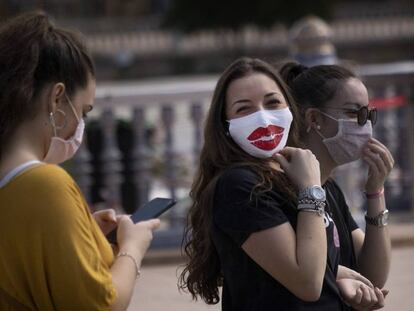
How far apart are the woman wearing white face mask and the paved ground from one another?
2.93 metres

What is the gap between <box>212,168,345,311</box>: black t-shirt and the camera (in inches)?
110

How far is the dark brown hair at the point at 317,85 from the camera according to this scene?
10.9 feet

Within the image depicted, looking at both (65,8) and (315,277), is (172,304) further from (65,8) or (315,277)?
(65,8)

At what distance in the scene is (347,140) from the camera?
3.30 metres

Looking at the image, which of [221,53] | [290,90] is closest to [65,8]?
[221,53]

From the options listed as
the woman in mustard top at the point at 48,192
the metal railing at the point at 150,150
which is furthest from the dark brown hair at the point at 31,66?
the metal railing at the point at 150,150

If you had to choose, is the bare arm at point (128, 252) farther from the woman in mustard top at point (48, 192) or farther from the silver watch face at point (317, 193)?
the silver watch face at point (317, 193)

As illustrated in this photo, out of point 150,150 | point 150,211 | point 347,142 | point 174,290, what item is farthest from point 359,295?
point 150,150

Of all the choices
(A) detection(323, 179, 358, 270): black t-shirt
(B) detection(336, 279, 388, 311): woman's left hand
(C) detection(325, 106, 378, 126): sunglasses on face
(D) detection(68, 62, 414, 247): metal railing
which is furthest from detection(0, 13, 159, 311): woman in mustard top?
(D) detection(68, 62, 414, 247): metal railing

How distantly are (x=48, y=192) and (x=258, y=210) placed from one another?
616 millimetres

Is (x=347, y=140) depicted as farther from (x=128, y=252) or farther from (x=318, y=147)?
(x=128, y=252)

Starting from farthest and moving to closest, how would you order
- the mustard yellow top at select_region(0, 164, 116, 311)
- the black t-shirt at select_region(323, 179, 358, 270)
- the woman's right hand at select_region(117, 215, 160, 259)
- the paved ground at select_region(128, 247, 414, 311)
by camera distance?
the paved ground at select_region(128, 247, 414, 311), the black t-shirt at select_region(323, 179, 358, 270), the woman's right hand at select_region(117, 215, 160, 259), the mustard yellow top at select_region(0, 164, 116, 311)

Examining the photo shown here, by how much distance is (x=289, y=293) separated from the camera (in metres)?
2.83

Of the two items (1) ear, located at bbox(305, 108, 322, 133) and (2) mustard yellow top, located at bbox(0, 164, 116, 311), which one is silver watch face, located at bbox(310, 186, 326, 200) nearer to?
(1) ear, located at bbox(305, 108, 322, 133)
